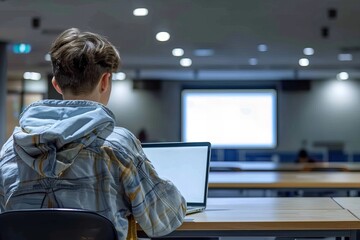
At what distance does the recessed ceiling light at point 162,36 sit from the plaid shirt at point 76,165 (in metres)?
6.59

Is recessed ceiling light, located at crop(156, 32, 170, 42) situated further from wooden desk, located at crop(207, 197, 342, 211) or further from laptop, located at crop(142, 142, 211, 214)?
laptop, located at crop(142, 142, 211, 214)

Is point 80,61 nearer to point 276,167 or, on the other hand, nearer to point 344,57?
point 276,167

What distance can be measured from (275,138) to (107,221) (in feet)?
41.3

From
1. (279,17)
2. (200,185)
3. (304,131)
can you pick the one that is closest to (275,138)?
(304,131)

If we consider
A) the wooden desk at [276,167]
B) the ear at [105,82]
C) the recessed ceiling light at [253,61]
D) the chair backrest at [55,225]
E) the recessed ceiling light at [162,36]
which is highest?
the recessed ceiling light at [253,61]

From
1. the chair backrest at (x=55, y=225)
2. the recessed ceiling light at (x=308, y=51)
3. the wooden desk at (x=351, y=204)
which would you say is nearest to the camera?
the chair backrest at (x=55, y=225)

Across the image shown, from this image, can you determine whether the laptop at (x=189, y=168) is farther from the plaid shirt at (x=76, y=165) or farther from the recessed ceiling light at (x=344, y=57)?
the recessed ceiling light at (x=344, y=57)

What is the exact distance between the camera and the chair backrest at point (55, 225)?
3.84 ft

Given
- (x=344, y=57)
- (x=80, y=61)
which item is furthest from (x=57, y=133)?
(x=344, y=57)

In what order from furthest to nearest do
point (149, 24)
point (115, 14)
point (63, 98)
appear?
point (149, 24)
point (115, 14)
point (63, 98)

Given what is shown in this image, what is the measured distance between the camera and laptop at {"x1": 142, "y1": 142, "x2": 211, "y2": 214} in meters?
1.90

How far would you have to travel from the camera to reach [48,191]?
1233mm

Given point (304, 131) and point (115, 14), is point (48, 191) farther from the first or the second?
point (304, 131)

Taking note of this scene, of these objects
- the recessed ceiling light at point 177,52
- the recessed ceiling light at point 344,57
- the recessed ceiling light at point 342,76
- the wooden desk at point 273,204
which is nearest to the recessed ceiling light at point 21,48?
the recessed ceiling light at point 177,52
